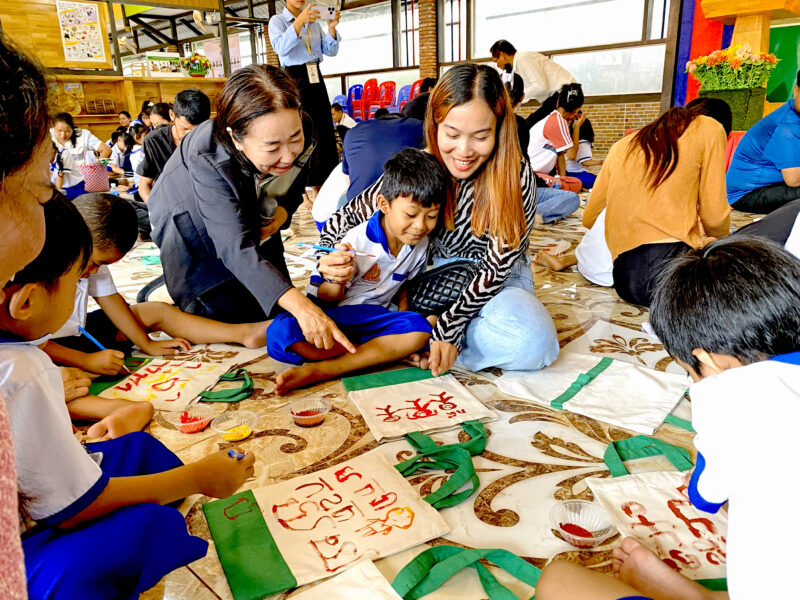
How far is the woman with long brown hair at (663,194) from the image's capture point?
6.66ft

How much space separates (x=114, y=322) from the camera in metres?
1.84

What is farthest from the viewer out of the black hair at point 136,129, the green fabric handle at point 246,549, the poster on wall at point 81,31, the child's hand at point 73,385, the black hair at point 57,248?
the poster on wall at point 81,31

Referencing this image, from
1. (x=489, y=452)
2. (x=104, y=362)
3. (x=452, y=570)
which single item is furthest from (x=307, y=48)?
(x=452, y=570)

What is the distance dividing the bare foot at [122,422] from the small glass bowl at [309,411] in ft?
1.15

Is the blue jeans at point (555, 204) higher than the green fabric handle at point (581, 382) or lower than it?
higher

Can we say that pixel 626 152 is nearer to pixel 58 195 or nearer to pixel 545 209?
pixel 545 209

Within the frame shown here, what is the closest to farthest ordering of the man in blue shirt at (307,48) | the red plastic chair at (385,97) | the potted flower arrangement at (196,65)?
1. the man in blue shirt at (307,48)
2. the potted flower arrangement at (196,65)
3. the red plastic chair at (385,97)

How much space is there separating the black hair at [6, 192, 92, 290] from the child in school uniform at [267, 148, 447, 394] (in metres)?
0.77

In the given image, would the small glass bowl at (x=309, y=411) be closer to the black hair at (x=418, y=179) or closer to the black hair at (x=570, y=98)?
the black hair at (x=418, y=179)

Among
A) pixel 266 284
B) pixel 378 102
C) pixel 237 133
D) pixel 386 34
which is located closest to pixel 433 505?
pixel 266 284

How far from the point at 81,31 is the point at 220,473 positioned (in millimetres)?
7938

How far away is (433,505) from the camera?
43.7 inches

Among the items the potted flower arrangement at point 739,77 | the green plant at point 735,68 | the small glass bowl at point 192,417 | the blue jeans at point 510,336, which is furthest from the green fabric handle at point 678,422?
the green plant at point 735,68

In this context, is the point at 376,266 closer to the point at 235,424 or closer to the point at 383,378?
the point at 383,378
